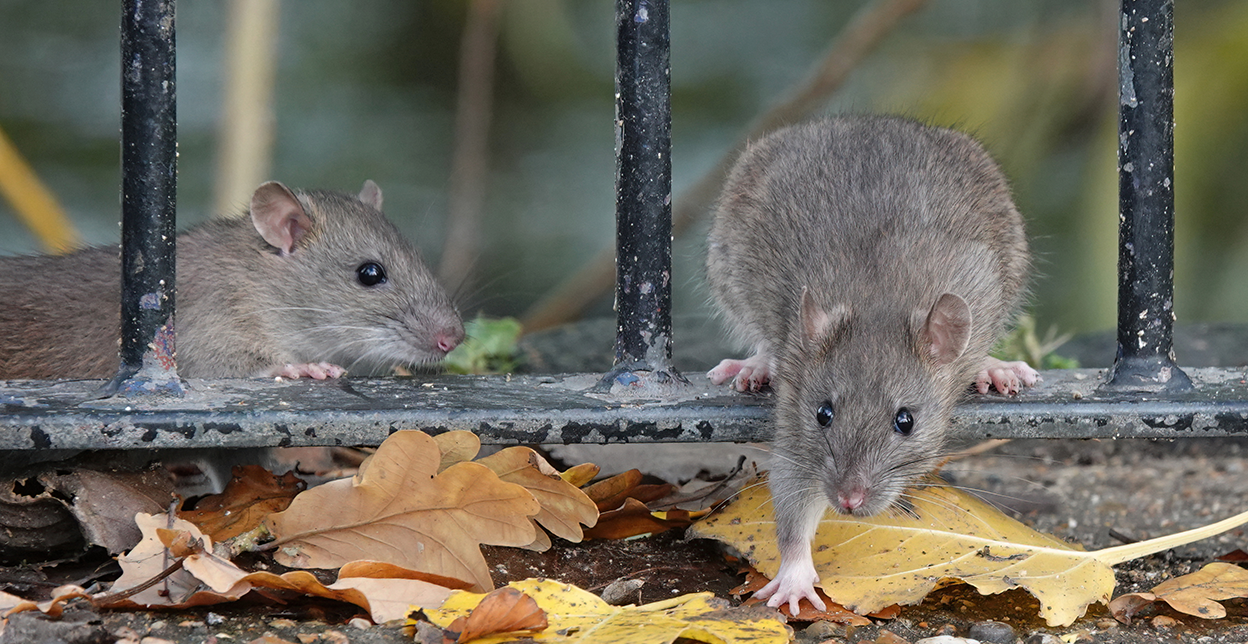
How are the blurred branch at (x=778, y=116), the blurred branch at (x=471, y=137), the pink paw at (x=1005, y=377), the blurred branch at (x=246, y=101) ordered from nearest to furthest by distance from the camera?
the pink paw at (x=1005, y=377) < the blurred branch at (x=246, y=101) < the blurred branch at (x=778, y=116) < the blurred branch at (x=471, y=137)

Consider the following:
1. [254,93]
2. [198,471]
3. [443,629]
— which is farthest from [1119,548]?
[254,93]

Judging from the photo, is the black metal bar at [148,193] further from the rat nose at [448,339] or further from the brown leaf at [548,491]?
the rat nose at [448,339]

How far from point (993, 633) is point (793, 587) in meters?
0.40

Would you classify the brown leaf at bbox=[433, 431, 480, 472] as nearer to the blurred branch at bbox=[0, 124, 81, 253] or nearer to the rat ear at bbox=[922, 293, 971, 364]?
the rat ear at bbox=[922, 293, 971, 364]

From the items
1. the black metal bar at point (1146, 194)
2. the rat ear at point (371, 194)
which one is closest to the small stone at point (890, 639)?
the black metal bar at point (1146, 194)

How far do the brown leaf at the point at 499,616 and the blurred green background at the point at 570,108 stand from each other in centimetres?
401

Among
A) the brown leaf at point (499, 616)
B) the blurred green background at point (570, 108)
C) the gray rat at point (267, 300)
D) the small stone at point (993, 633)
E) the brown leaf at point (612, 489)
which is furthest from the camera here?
the blurred green background at point (570, 108)

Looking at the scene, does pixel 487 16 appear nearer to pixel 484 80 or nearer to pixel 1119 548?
pixel 484 80

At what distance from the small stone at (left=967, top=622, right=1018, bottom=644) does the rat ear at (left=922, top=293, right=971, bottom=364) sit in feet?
2.40

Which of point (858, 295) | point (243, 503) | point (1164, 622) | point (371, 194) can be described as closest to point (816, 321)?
point (858, 295)

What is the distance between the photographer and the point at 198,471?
13.0 ft

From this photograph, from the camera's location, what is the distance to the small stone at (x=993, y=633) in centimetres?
263

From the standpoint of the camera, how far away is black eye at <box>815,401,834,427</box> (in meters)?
3.12

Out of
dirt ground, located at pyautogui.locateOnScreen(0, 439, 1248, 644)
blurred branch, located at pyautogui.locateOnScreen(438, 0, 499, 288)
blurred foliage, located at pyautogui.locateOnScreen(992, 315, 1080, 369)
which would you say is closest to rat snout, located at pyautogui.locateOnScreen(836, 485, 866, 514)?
dirt ground, located at pyautogui.locateOnScreen(0, 439, 1248, 644)
